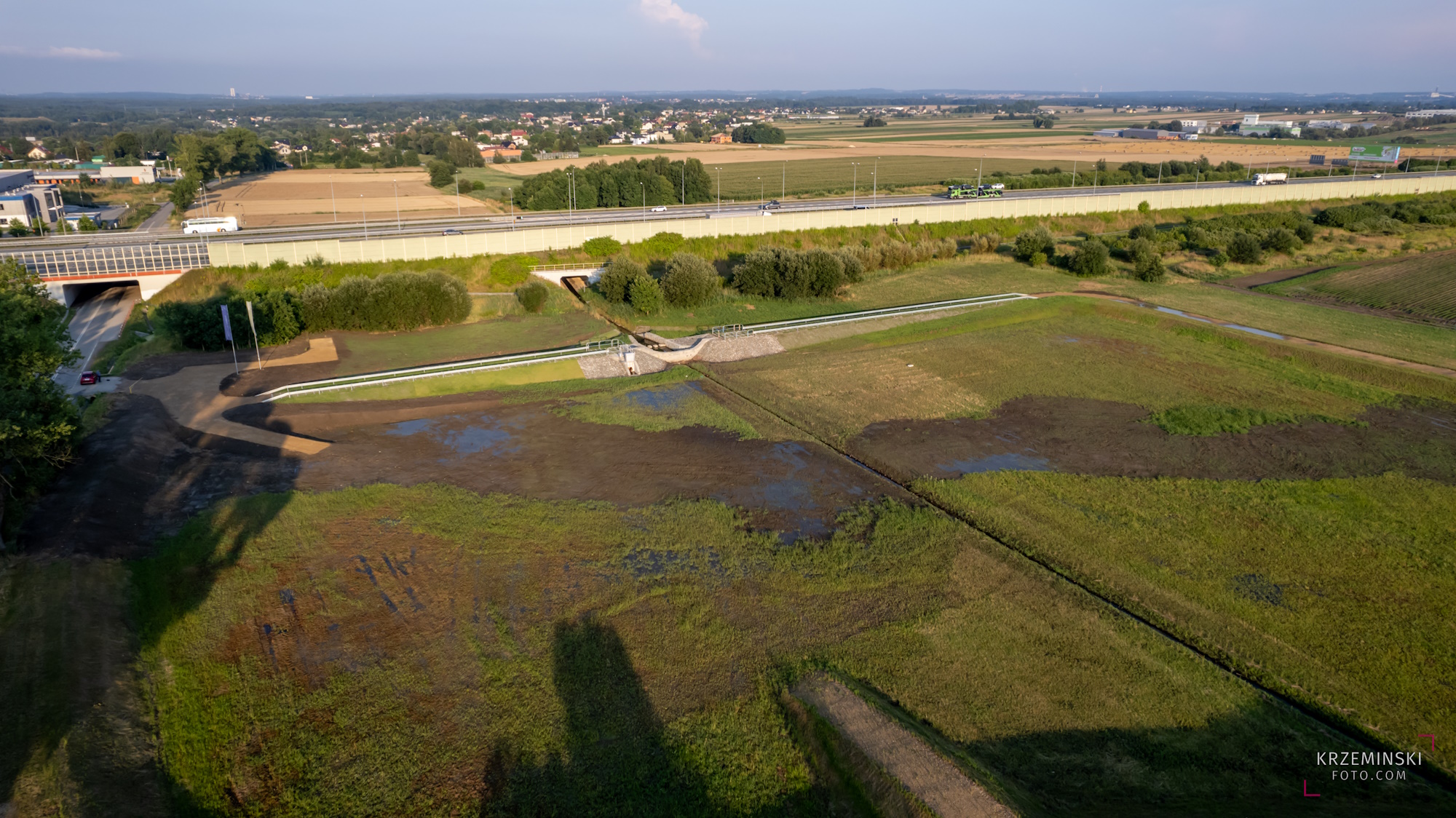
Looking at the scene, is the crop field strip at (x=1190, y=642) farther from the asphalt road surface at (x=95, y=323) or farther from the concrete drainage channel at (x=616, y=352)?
the asphalt road surface at (x=95, y=323)

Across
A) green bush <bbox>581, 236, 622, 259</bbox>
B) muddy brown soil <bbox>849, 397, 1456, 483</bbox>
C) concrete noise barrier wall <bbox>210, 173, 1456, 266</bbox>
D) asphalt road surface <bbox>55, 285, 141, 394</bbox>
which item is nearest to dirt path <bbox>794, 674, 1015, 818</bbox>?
muddy brown soil <bbox>849, 397, 1456, 483</bbox>

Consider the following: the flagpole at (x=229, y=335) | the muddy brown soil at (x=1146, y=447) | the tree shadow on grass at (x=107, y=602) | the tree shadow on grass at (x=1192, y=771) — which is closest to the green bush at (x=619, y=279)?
the flagpole at (x=229, y=335)

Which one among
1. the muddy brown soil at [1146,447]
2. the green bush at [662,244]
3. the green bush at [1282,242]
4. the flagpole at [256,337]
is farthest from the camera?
the green bush at [1282,242]

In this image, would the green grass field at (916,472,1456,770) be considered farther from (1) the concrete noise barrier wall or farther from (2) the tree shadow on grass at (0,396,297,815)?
(1) the concrete noise barrier wall

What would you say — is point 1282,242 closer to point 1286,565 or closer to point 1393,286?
point 1393,286

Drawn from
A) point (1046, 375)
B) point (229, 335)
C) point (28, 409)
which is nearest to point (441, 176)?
point (229, 335)

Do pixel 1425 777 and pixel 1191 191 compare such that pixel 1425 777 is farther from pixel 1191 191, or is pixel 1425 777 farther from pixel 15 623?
pixel 1191 191
